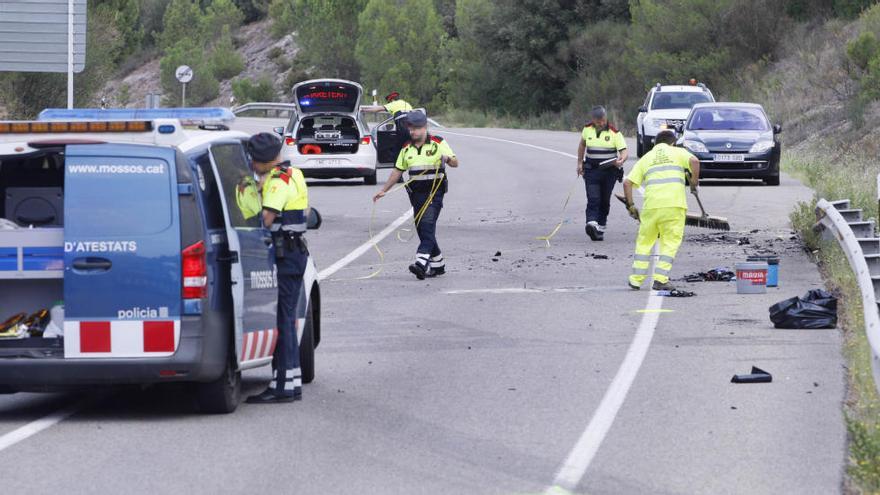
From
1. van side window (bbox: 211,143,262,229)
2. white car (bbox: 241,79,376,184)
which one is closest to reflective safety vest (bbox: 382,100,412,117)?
white car (bbox: 241,79,376,184)

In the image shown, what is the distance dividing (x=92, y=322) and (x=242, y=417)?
114 cm

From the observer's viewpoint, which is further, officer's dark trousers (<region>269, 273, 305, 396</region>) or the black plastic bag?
the black plastic bag

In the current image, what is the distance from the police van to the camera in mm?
9219

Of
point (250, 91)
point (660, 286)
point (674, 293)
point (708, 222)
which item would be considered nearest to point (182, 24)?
point (250, 91)

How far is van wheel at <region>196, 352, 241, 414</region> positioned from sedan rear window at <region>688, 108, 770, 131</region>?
74.3 feet

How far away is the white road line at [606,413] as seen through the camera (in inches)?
319

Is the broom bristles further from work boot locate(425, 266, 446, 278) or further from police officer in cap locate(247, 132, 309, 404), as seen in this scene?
police officer in cap locate(247, 132, 309, 404)

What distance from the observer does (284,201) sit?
1034cm

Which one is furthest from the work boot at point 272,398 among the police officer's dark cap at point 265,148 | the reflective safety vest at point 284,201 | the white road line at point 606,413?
the white road line at point 606,413

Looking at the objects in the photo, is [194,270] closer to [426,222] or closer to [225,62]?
[426,222]

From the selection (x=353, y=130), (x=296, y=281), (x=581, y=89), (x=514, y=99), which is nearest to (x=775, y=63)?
(x=581, y=89)

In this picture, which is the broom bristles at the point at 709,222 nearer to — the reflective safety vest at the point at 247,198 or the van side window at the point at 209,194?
the reflective safety vest at the point at 247,198

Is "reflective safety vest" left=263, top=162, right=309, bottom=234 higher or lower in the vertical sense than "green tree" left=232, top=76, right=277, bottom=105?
higher

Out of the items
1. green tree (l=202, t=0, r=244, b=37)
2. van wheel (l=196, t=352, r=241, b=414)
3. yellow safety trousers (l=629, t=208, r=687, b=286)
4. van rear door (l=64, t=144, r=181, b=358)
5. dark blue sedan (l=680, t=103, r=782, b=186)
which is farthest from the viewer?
green tree (l=202, t=0, r=244, b=37)
